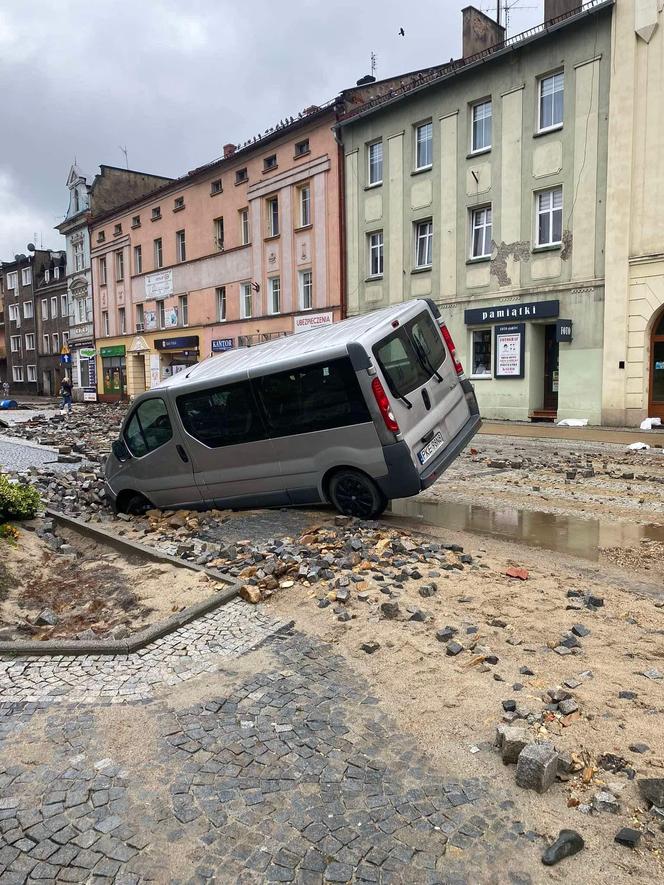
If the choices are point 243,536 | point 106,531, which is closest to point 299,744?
point 243,536

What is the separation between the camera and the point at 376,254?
27062 mm

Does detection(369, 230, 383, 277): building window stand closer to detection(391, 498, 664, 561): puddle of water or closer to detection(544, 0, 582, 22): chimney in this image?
detection(544, 0, 582, 22): chimney

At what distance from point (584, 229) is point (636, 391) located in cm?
522

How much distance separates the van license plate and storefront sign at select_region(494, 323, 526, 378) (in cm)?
1502

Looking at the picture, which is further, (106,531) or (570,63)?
(570,63)

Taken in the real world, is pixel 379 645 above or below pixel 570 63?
below

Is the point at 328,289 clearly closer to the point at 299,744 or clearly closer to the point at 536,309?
the point at 536,309

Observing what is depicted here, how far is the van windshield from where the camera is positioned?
758 centimetres

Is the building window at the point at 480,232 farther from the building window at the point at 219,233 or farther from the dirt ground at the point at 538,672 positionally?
the dirt ground at the point at 538,672

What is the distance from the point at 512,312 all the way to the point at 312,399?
15917 millimetres

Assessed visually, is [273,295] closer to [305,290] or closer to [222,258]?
[305,290]

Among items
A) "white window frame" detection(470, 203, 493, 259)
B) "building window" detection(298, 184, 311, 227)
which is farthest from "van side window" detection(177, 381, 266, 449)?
"building window" detection(298, 184, 311, 227)

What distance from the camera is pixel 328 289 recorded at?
28953mm

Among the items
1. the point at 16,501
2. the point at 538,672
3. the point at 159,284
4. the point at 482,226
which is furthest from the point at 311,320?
the point at 538,672
